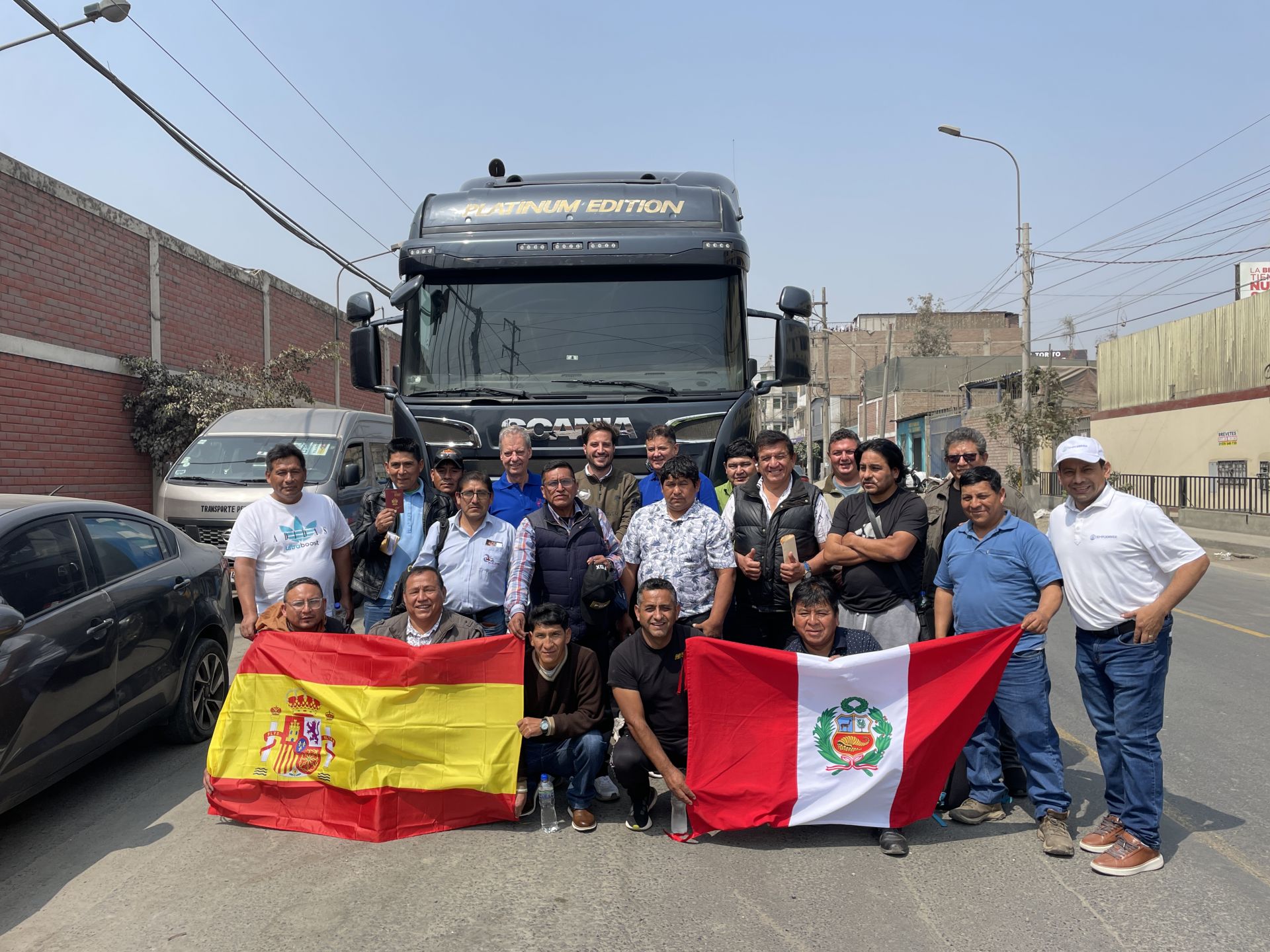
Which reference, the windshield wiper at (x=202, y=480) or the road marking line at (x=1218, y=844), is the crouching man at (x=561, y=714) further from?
the windshield wiper at (x=202, y=480)

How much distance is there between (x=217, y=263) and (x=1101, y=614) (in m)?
20.5

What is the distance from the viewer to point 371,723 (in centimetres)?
479

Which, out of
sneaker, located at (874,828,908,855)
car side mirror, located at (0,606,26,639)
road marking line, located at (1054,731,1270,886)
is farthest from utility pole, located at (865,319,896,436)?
car side mirror, located at (0,606,26,639)

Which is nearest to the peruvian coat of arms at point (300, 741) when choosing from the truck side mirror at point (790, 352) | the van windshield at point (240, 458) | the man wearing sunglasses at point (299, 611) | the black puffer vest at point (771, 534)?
the man wearing sunglasses at point (299, 611)

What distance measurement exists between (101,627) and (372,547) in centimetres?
157

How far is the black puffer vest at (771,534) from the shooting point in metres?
5.31

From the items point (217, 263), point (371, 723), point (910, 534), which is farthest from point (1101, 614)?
point (217, 263)

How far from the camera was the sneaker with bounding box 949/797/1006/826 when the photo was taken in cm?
468

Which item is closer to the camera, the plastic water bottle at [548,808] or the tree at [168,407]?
the plastic water bottle at [548,808]

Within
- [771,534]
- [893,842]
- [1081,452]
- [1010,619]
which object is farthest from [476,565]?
[1081,452]

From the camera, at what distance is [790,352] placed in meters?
7.62

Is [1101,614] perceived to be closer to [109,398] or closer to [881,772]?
[881,772]

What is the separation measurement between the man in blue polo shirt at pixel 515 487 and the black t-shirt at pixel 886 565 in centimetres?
202

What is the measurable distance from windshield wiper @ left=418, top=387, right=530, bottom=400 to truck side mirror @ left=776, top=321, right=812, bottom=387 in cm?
202
